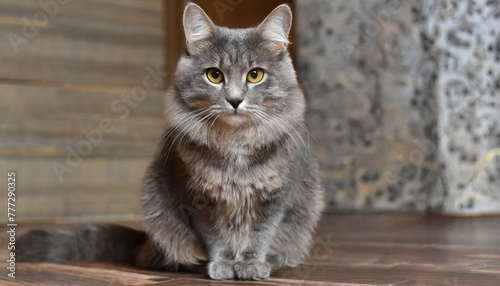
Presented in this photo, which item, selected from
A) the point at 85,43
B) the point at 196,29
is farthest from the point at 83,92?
the point at 196,29

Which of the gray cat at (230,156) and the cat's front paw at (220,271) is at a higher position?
the gray cat at (230,156)

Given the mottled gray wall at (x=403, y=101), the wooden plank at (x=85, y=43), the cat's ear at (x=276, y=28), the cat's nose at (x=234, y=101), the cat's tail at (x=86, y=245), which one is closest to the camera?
the cat's nose at (x=234, y=101)

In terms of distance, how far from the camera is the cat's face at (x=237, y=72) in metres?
1.32

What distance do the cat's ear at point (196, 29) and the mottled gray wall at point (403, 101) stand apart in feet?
6.88

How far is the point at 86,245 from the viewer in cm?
168

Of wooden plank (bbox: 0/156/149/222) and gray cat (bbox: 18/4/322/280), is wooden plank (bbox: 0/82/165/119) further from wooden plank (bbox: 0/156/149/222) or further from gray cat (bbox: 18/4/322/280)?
gray cat (bbox: 18/4/322/280)

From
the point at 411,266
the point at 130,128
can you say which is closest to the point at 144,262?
the point at 411,266

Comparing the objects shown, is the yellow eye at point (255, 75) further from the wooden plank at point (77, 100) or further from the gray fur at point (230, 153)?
the wooden plank at point (77, 100)

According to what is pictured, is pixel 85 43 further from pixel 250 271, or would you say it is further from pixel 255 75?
pixel 250 271

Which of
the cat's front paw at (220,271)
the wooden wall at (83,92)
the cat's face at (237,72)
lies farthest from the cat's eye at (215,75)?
the wooden wall at (83,92)

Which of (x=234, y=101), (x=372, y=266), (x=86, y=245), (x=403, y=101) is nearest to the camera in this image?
(x=234, y=101)

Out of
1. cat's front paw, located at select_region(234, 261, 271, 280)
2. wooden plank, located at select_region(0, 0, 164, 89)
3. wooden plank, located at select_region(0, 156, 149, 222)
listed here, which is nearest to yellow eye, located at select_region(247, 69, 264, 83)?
cat's front paw, located at select_region(234, 261, 271, 280)

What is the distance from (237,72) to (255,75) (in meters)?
0.05

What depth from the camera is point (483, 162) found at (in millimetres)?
3172
